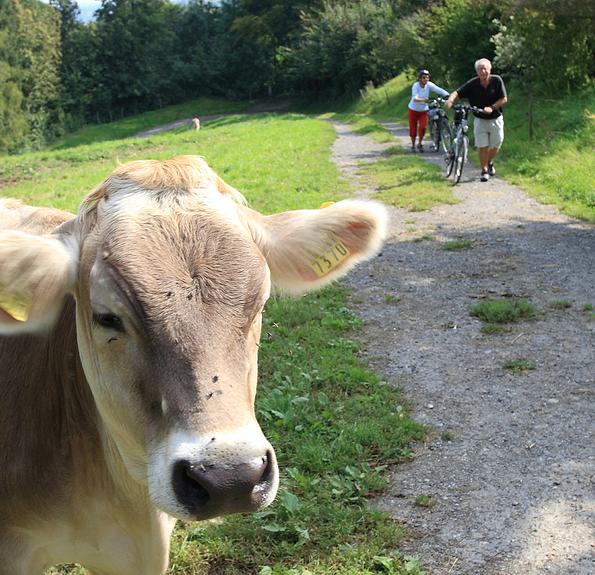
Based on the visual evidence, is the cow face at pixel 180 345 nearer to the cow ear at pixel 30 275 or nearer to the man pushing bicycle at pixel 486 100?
the cow ear at pixel 30 275

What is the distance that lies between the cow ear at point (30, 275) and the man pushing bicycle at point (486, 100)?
1028 cm

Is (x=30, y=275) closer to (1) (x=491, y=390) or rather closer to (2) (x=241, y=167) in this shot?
(1) (x=491, y=390)

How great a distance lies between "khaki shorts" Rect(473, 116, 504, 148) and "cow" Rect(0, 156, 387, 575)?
9883mm

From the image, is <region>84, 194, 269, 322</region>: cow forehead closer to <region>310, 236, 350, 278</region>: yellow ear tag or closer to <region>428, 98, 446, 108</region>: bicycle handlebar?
<region>310, 236, 350, 278</region>: yellow ear tag

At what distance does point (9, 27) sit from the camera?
5625 cm

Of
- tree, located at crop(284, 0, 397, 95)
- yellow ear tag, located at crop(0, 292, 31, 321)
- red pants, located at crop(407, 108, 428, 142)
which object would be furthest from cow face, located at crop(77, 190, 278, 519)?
tree, located at crop(284, 0, 397, 95)

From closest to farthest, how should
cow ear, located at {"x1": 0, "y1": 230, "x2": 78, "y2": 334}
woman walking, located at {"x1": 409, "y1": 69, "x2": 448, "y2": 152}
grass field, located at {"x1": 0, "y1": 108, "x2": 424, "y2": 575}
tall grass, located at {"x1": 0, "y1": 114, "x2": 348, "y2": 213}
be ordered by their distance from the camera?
1. cow ear, located at {"x1": 0, "y1": 230, "x2": 78, "y2": 334}
2. grass field, located at {"x1": 0, "y1": 108, "x2": 424, "y2": 575}
3. tall grass, located at {"x1": 0, "y1": 114, "x2": 348, "y2": 213}
4. woman walking, located at {"x1": 409, "y1": 69, "x2": 448, "y2": 152}

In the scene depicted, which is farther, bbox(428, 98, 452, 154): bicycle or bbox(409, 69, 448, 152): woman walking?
bbox(409, 69, 448, 152): woman walking

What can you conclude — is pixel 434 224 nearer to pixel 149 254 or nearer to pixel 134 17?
pixel 149 254

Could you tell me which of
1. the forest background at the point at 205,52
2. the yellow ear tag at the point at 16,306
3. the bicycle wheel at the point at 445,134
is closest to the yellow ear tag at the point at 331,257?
the yellow ear tag at the point at 16,306

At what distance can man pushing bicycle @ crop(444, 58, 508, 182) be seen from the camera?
11.6 m

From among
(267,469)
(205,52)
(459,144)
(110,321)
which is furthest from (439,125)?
(205,52)

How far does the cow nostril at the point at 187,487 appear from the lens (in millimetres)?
1900

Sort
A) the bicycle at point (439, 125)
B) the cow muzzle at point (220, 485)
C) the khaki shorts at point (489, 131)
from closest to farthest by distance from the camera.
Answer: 1. the cow muzzle at point (220, 485)
2. the khaki shorts at point (489, 131)
3. the bicycle at point (439, 125)
